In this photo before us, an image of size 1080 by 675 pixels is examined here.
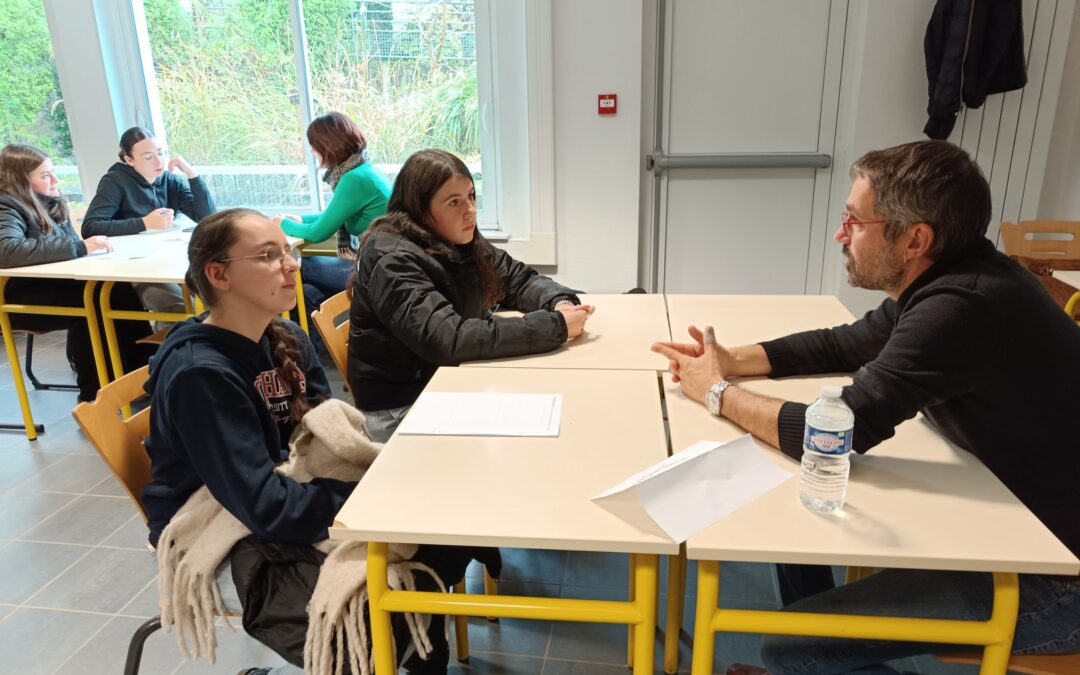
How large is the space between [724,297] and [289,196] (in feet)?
10.2

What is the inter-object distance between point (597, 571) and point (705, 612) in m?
1.14

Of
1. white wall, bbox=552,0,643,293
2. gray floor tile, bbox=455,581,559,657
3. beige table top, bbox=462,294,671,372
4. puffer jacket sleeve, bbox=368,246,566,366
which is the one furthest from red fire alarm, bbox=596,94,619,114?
gray floor tile, bbox=455,581,559,657

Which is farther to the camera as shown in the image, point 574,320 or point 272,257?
point 574,320

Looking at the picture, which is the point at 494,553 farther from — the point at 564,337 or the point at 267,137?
the point at 267,137

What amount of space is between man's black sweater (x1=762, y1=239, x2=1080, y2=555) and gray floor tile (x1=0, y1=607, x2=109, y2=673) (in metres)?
2.00

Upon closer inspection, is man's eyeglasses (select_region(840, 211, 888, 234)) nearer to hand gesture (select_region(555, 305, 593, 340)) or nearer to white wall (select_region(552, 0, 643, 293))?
hand gesture (select_region(555, 305, 593, 340))

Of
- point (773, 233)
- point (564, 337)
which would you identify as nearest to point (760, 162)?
point (773, 233)

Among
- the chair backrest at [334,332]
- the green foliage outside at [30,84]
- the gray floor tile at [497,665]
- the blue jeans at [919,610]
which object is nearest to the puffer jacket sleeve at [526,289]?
the chair backrest at [334,332]

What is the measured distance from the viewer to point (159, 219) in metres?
3.74

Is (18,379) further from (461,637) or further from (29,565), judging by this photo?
(461,637)

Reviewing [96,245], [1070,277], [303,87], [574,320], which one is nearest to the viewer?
[574,320]

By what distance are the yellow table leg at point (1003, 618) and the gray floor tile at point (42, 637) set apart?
2.06 metres

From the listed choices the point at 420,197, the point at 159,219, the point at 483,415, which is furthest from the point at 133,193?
the point at 483,415

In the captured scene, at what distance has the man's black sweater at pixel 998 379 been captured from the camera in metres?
1.21
